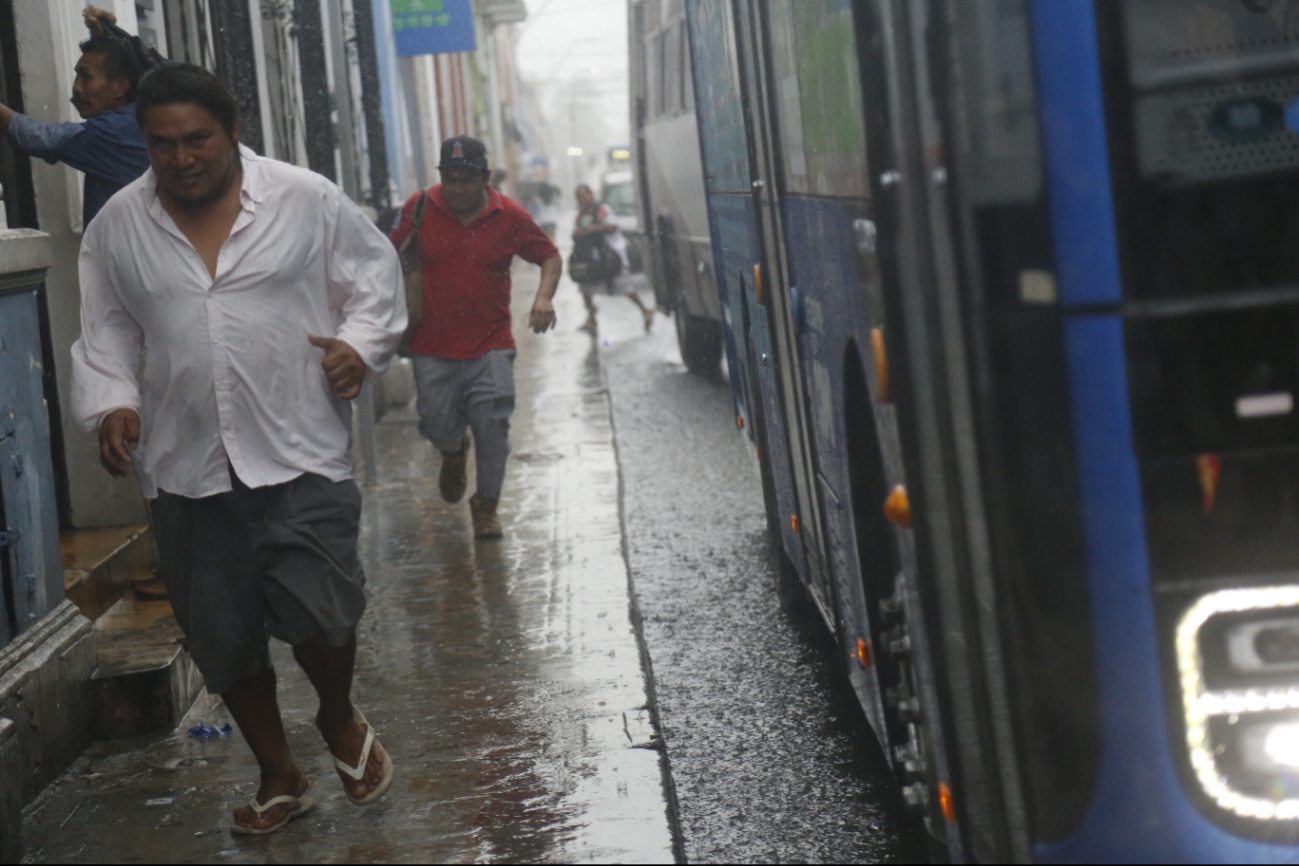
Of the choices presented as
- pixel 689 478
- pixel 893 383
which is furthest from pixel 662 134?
pixel 893 383

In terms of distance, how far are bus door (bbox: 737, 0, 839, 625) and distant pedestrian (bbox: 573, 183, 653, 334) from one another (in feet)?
42.6

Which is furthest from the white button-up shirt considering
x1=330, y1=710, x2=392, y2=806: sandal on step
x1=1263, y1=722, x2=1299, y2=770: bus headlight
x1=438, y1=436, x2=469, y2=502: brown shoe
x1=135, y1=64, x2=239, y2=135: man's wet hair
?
x1=438, y1=436, x2=469, y2=502: brown shoe

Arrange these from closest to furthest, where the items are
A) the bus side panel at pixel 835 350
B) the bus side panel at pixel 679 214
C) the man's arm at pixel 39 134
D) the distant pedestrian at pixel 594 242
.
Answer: the bus side panel at pixel 835 350, the man's arm at pixel 39 134, the bus side panel at pixel 679 214, the distant pedestrian at pixel 594 242

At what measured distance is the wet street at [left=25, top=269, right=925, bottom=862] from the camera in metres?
4.04

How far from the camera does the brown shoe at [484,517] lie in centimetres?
766

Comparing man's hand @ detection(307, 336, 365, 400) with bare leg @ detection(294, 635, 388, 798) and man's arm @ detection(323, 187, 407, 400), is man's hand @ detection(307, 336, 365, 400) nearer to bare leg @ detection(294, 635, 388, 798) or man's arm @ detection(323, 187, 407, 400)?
man's arm @ detection(323, 187, 407, 400)

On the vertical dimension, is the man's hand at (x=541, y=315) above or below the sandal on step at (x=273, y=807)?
above

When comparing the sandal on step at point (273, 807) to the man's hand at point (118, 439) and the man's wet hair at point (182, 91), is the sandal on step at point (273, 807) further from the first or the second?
the man's wet hair at point (182, 91)

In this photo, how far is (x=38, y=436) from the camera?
16.0 feet

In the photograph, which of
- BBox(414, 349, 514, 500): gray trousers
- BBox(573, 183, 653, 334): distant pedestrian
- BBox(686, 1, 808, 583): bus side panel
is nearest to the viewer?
BBox(686, 1, 808, 583): bus side panel

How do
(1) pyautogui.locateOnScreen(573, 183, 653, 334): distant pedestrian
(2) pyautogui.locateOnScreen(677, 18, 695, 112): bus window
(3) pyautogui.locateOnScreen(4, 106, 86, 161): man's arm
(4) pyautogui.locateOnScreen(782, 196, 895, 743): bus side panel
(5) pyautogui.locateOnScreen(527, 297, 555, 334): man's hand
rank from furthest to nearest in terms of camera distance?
(1) pyautogui.locateOnScreen(573, 183, 653, 334): distant pedestrian → (2) pyautogui.locateOnScreen(677, 18, 695, 112): bus window → (5) pyautogui.locateOnScreen(527, 297, 555, 334): man's hand → (3) pyautogui.locateOnScreen(4, 106, 86, 161): man's arm → (4) pyautogui.locateOnScreen(782, 196, 895, 743): bus side panel

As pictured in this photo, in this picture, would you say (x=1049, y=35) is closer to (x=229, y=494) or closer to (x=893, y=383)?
(x=893, y=383)

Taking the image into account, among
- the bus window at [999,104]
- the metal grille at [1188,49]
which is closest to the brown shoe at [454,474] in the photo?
the metal grille at [1188,49]

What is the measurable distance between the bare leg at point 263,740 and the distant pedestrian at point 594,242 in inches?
547
